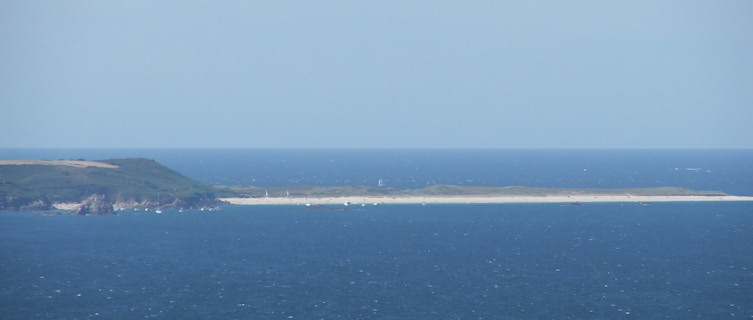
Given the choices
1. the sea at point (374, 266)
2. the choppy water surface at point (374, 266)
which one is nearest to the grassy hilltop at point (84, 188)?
the choppy water surface at point (374, 266)

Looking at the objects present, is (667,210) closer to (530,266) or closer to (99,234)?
(530,266)

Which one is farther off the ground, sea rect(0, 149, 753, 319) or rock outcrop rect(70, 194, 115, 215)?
rock outcrop rect(70, 194, 115, 215)

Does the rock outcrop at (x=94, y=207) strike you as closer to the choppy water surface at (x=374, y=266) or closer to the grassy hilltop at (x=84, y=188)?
the choppy water surface at (x=374, y=266)

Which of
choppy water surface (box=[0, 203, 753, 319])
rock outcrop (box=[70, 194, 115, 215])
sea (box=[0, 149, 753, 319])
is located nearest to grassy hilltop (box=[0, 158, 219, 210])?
rock outcrop (box=[70, 194, 115, 215])

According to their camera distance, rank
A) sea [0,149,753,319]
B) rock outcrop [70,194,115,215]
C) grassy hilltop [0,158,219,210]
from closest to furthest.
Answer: sea [0,149,753,319], rock outcrop [70,194,115,215], grassy hilltop [0,158,219,210]

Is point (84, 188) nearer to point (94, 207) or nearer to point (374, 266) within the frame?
point (94, 207)

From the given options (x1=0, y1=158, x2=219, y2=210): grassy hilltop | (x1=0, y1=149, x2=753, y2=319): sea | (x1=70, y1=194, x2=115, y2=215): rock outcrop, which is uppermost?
(x1=0, y1=158, x2=219, y2=210): grassy hilltop

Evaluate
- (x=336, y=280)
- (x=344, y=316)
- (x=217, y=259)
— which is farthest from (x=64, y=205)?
(x=344, y=316)

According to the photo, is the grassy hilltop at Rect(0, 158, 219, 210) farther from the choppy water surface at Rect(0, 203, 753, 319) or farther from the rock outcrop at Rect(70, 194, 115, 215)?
the choppy water surface at Rect(0, 203, 753, 319)

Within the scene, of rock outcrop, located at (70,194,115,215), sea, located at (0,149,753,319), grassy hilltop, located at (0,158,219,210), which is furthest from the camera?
grassy hilltop, located at (0,158,219,210)
